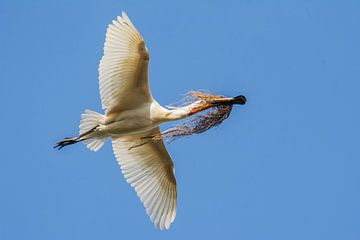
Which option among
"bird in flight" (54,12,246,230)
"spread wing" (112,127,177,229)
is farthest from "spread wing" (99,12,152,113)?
"spread wing" (112,127,177,229)

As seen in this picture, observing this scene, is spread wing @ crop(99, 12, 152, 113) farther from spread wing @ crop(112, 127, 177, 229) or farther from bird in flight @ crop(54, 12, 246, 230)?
spread wing @ crop(112, 127, 177, 229)

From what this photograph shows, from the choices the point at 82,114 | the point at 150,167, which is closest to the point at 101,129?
the point at 82,114

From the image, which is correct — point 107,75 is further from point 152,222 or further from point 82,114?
point 152,222

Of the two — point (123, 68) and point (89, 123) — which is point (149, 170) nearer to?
point (89, 123)

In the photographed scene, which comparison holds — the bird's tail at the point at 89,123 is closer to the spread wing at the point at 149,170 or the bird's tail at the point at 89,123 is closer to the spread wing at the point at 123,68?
the spread wing at the point at 123,68

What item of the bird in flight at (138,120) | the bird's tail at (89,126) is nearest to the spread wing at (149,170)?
the bird in flight at (138,120)

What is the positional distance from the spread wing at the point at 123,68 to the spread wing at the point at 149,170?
80cm

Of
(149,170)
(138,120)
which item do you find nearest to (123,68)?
(138,120)

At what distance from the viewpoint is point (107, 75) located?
455 inches

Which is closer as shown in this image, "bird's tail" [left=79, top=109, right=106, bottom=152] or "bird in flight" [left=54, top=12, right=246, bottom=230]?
"bird in flight" [left=54, top=12, right=246, bottom=230]

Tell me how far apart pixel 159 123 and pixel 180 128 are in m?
0.71

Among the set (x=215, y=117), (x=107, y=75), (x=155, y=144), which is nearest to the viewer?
(x=215, y=117)

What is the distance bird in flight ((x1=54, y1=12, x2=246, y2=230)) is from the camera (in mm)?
10977

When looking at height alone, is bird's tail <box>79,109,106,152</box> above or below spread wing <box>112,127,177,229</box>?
above
